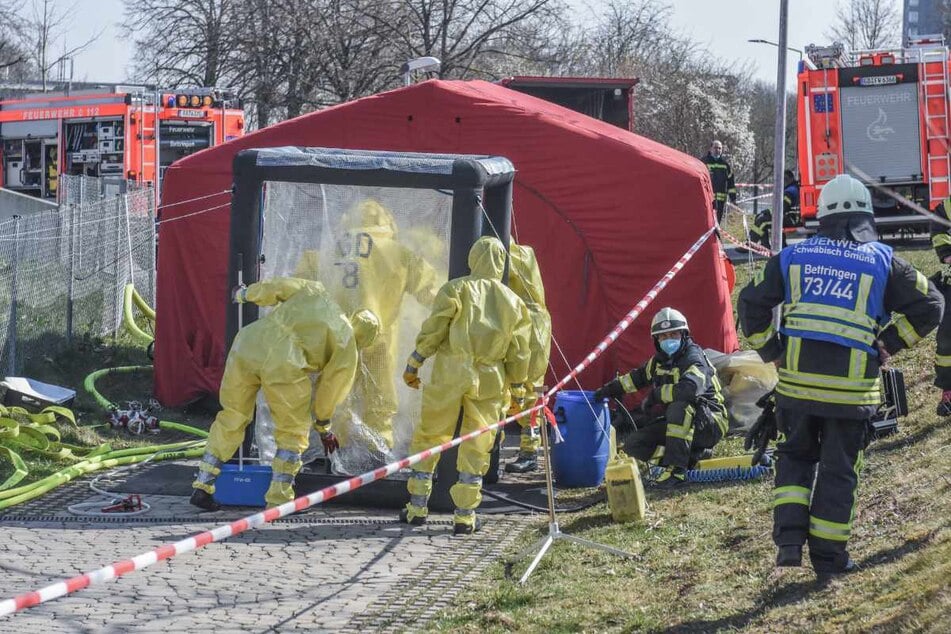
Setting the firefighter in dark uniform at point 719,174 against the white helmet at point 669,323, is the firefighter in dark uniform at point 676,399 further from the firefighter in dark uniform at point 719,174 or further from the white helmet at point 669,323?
the firefighter in dark uniform at point 719,174

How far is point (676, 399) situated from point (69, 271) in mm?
7215

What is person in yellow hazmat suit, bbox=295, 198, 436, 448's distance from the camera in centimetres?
910

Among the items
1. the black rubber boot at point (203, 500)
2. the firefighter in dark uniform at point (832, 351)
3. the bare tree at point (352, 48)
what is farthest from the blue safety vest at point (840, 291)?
the bare tree at point (352, 48)

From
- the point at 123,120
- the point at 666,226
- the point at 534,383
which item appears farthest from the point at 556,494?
the point at 123,120

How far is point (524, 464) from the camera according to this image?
10219 millimetres

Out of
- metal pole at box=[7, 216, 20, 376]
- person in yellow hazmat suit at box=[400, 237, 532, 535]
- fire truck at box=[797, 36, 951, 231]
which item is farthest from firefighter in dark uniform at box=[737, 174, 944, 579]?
fire truck at box=[797, 36, 951, 231]

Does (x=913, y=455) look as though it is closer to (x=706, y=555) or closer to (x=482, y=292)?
(x=706, y=555)

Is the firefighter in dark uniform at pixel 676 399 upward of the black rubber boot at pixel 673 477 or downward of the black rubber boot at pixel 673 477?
upward

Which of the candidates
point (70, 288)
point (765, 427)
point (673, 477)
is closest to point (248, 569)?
point (765, 427)

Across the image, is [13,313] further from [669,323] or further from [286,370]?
[669,323]

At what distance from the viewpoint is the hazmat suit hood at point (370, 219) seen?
912 cm

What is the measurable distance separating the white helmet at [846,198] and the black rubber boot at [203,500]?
4458 millimetres

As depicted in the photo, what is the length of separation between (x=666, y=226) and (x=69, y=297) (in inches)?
246

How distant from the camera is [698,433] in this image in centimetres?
936
